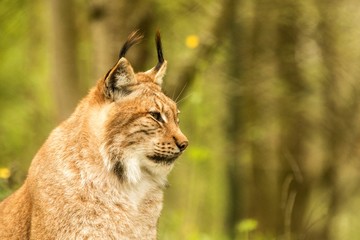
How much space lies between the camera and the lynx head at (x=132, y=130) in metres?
6.46

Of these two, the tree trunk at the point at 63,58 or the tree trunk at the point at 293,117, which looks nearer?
the tree trunk at the point at 63,58

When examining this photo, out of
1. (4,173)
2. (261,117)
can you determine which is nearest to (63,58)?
(4,173)

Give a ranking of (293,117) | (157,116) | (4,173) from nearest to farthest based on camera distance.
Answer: (157,116) < (4,173) < (293,117)

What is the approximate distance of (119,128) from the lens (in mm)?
6469

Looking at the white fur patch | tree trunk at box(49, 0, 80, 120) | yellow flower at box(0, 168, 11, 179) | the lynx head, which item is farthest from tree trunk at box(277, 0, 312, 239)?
the white fur patch

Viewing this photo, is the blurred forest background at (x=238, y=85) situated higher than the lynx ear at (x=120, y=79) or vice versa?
the blurred forest background at (x=238, y=85)

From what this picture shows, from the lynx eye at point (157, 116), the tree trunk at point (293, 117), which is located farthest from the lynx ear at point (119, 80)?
the tree trunk at point (293, 117)

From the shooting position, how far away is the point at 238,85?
42.6 ft

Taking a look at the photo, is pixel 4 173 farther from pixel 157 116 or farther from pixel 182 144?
pixel 182 144

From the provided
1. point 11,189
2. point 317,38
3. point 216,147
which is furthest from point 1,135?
point 11,189

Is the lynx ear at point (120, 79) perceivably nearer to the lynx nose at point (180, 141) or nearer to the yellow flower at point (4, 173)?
the lynx nose at point (180, 141)

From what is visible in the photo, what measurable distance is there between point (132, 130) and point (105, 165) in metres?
0.31

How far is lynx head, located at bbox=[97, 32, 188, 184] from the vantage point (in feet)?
21.2

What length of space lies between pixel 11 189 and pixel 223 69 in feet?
17.5
